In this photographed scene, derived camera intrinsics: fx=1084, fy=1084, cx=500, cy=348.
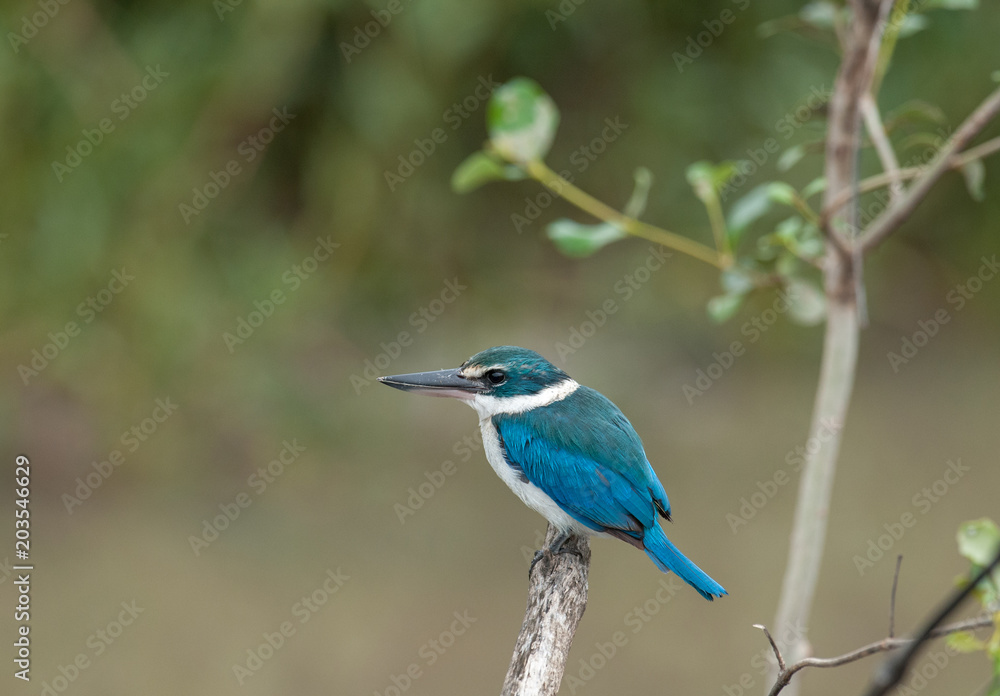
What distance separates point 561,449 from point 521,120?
0.53 metres

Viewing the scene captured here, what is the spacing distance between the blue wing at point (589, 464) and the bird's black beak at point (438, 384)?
3.3 inches

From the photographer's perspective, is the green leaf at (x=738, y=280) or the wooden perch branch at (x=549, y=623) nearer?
the wooden perch branch at (x=549, y=623)

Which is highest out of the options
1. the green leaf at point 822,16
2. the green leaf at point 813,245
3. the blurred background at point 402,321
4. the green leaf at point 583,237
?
the green leaf at point 822,16

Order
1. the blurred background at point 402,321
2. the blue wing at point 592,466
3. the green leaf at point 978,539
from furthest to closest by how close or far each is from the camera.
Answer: the blurred background at point 402,321
the blue wing at point 592,466
the green leaf at point 978,539

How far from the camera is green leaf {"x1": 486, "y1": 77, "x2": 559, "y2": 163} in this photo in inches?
67.2

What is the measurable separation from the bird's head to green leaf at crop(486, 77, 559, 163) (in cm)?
34

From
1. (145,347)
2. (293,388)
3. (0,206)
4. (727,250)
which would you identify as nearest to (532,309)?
(293,388)

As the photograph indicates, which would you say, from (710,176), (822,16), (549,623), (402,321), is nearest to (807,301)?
(710,176)

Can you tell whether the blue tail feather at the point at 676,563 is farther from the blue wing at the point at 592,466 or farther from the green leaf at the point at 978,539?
the green leaf at the point at 978,539

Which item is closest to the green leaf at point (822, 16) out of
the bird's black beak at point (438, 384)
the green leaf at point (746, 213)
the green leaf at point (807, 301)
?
the green leaf at point (746, 213)

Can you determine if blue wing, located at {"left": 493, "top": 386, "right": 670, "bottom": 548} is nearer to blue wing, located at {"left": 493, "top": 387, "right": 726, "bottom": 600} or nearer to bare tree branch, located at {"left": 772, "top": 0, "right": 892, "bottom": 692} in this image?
blue wing, located at {"left": 493, "top": 387, "right": 726, "bottom": 600}

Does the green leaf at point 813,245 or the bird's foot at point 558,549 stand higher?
the green leaf at point 813,245

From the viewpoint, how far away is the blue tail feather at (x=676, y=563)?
143 centimetres

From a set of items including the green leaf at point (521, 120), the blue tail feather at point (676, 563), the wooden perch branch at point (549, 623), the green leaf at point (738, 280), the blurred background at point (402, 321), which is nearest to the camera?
the wooden perch branch at point (549, 623)
